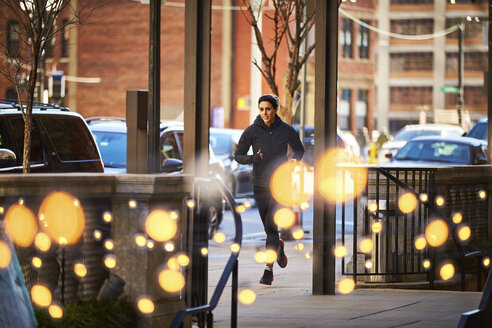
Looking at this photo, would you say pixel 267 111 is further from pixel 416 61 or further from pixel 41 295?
pixel 416 61

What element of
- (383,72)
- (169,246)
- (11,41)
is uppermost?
(383,72)

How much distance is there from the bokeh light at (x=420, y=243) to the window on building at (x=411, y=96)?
7690 cm

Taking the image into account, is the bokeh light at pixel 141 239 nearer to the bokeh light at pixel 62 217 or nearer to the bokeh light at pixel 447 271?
the bokeh light at pixel 62 217

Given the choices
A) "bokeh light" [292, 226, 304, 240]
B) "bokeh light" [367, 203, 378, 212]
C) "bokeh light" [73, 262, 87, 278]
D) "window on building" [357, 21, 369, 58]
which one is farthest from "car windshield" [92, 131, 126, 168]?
"window on building" [357, 21, 369, 58]

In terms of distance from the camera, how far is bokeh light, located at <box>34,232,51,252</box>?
6.80m

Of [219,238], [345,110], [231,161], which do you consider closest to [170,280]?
[219,238]

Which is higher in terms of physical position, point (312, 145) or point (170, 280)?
point (312, 145)

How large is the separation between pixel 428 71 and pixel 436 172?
255 ft

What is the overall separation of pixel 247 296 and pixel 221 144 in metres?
11.7

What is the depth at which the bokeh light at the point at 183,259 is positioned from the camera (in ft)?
24.4

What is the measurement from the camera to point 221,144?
848 inches

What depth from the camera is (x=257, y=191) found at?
1075cm

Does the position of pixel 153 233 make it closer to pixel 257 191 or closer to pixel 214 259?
pixel 257 191

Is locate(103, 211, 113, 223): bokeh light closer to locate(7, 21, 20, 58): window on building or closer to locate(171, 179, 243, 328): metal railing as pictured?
locate(171, 179, 243, 328): metal railing
